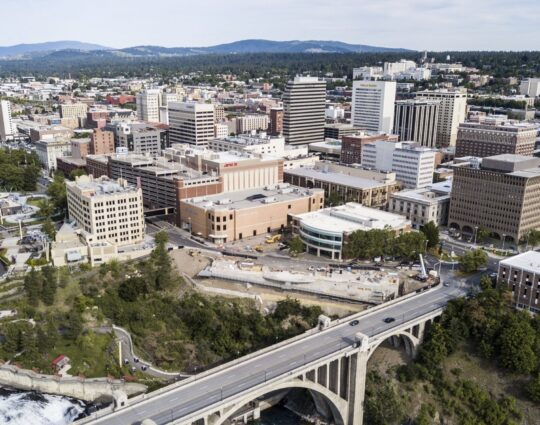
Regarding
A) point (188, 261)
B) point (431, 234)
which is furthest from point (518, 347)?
point (188, 261)

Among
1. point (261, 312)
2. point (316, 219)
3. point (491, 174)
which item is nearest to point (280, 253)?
point (316, 219)

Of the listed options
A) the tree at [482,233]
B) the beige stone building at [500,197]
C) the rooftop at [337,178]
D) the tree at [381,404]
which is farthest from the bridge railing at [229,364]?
the rooftop at [337,178]

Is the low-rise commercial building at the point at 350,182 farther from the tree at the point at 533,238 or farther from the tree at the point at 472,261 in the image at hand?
the tree at the point at 472,261

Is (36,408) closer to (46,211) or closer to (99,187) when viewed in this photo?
(99,187)

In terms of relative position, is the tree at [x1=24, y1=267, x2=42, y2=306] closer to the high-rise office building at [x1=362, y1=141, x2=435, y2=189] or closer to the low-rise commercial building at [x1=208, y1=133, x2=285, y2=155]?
the low-rise commercial building at [x1=208, y1=133, x2=285, y2=155]

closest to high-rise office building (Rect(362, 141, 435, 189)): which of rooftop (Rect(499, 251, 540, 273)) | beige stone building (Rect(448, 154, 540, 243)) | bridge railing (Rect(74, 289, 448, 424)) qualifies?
beige stone building (Rect(448, 154, 540, 243))

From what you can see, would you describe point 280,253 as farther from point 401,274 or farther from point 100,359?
point 100,359

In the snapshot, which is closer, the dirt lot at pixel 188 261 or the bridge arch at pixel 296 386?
the bridge arch at pixel 296 386
